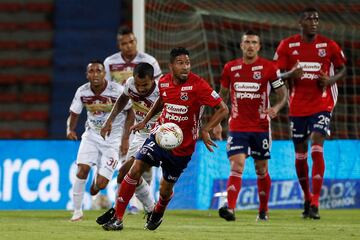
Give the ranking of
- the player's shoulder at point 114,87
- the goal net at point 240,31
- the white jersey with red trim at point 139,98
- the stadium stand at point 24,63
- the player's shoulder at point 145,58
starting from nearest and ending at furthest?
the white jersey with red trim at point 139,98 < the player's shoulder at point 114,87 < the player's shoulder at point 145,58 < the goal net at point 240,31 < the stadium stand at point 24,63

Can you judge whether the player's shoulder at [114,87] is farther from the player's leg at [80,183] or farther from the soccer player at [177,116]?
the soccer player at [177,116]

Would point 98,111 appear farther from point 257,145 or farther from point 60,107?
point 60,107

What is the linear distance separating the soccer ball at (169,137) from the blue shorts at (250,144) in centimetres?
261

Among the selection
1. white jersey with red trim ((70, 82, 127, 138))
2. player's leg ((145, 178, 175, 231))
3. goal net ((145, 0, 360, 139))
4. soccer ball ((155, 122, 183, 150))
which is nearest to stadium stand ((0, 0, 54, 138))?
goal net ((145, 0, 360, 139))

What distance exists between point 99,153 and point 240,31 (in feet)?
20.8

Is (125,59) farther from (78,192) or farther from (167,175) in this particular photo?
(167,175)

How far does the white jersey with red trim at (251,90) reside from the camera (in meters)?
11.6

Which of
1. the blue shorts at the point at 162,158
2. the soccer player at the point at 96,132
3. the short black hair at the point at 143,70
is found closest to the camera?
the blue shorts at the point at 162,158

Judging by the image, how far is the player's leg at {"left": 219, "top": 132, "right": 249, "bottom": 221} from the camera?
1135cm

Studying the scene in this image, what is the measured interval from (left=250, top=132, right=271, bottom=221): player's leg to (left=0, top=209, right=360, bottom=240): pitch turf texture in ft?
0.54

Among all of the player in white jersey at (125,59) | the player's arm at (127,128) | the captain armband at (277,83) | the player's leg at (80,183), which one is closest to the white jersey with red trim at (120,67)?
the player in white jersey at (125,59)

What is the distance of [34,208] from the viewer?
14.2 m

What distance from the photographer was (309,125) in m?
11.8

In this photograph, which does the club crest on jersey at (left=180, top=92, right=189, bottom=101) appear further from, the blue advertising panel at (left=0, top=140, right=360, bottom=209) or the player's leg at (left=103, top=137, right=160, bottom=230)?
the blue advertising panel at (left=0, top=140, right=360, bottom=209)
